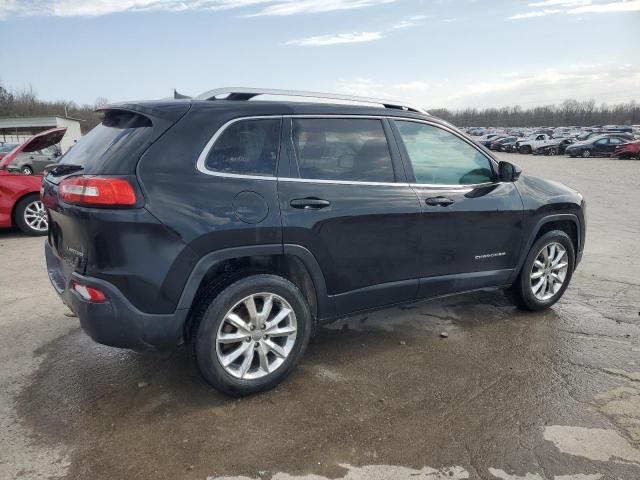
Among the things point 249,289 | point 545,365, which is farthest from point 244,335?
point 545,365

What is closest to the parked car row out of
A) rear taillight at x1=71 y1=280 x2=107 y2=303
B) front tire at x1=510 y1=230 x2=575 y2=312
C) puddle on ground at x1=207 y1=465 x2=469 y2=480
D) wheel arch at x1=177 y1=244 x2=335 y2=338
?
front tire at x1=510 y1=230 x2=575 y2=312

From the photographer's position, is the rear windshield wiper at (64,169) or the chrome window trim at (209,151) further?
the rear windshield wiper at (64,169)

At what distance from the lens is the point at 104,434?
2881 millimetres

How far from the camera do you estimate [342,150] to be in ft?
11.6

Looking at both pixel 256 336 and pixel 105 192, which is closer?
pixel 105 192

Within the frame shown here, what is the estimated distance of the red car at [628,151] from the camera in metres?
31.5

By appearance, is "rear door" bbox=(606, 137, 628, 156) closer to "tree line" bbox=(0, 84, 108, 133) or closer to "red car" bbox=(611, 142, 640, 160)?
"red car" bbox=(611, 142, 640, 160)

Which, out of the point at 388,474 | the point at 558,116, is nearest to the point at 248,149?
the point at 388,474

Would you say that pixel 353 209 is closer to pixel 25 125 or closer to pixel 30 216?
pixel 30 216

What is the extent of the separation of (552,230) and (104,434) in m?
4.07

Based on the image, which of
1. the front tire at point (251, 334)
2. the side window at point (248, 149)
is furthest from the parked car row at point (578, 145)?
the front tire at point (251, 334)

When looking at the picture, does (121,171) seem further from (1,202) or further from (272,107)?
(1,202)

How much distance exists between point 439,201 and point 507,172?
2.85 feet

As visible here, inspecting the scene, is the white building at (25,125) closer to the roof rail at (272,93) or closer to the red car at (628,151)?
the red car at (628,151)
